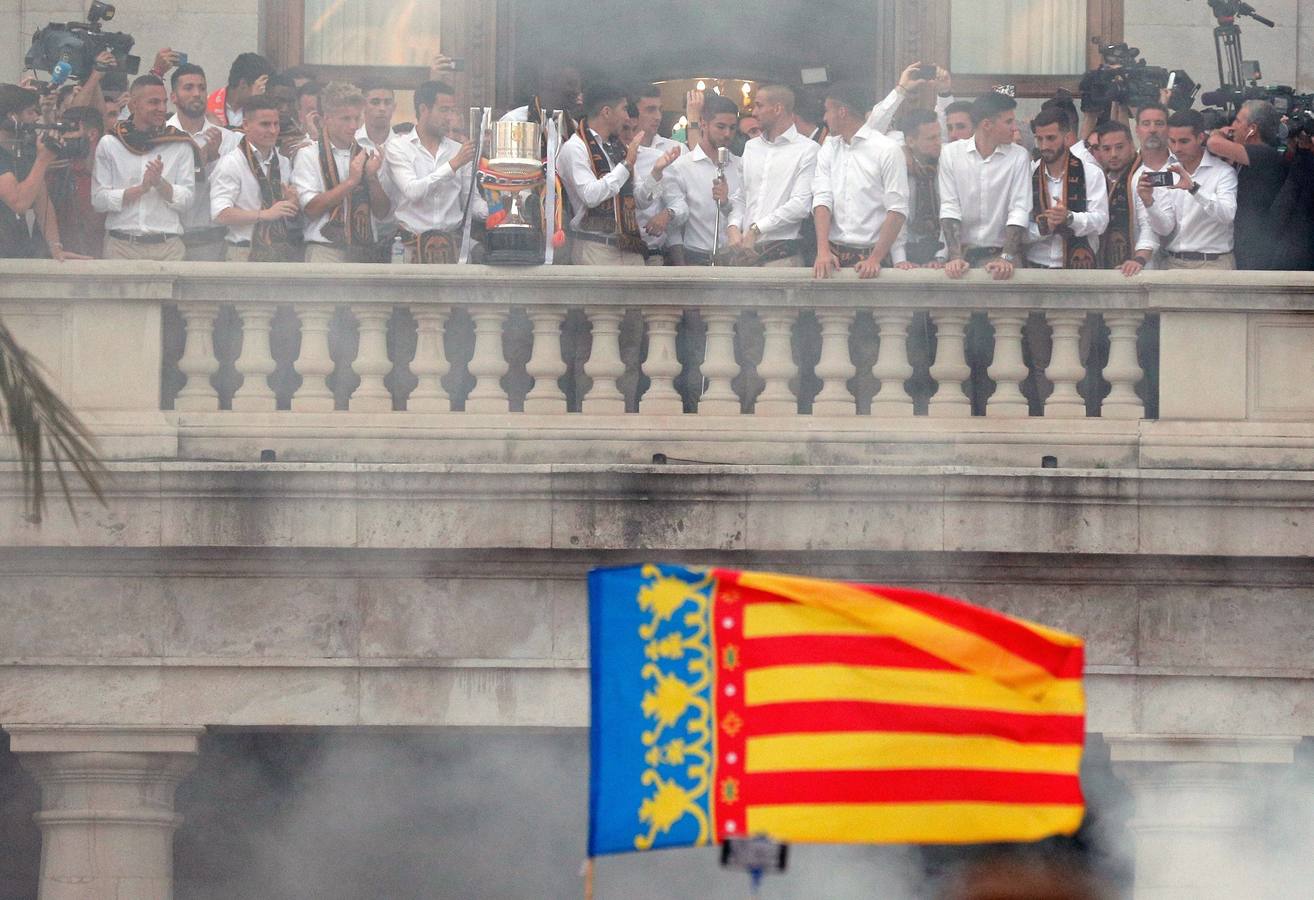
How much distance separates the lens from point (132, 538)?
13680 mm

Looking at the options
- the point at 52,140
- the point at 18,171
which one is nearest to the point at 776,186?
the point at 52,140

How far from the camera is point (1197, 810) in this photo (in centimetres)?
1359

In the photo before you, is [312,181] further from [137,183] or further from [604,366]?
[604,366]

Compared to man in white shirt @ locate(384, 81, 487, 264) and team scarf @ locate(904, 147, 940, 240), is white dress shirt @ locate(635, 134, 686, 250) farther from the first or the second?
team scarf @ locate(904, 147, 940, 240)

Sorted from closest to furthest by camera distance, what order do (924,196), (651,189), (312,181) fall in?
(312,181)
(924,196)
(651,189)

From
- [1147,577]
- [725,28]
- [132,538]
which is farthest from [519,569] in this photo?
[725,28]

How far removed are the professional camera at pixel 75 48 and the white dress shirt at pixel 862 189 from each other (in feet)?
13.7

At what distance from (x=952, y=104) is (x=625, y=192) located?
1.88m

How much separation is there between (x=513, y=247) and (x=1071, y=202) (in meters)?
2.96

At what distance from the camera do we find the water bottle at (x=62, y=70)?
50.3 ft

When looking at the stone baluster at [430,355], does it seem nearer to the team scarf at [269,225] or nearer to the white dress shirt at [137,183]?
the team scarf at [269,225]

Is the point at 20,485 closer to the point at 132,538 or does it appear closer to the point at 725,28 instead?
the point at 132,538

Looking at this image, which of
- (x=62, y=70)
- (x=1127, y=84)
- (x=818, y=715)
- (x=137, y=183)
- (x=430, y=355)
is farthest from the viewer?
(x=1127, y=84)

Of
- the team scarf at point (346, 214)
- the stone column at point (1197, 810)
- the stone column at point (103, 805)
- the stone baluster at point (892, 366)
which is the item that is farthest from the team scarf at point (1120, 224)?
the stone column at point (103, 805)
